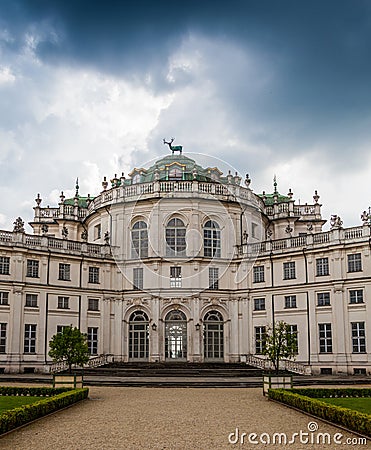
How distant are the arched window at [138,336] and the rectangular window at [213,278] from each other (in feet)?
20.5

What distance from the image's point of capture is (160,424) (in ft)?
62.7

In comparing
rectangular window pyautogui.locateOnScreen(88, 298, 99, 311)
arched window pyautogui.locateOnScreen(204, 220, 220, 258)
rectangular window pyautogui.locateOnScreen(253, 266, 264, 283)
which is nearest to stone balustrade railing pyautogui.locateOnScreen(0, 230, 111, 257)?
rectangular window pyautogui.locateOnScreen(88, 298, 99, 311)

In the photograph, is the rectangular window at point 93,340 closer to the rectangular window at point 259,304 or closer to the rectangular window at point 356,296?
the rectangular window at point 259,304

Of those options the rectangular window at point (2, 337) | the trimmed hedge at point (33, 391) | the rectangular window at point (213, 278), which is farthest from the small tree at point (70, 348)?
the rectangular window at point (213, 278)

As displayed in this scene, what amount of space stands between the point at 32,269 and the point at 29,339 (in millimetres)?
5390

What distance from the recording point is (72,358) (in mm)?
35250

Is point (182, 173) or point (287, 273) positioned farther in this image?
point (182, 173)

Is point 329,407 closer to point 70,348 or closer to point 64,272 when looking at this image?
point 70,348

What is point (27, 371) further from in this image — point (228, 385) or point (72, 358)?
point (228, 385)

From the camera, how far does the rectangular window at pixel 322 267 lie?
155 feet

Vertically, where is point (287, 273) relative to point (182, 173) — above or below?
below

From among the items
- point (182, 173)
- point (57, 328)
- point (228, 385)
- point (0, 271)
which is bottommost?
point (228, 385)

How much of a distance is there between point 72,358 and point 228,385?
9.20 m

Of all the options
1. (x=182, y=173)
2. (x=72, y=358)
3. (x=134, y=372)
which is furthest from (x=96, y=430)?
(x=182, y=173)
